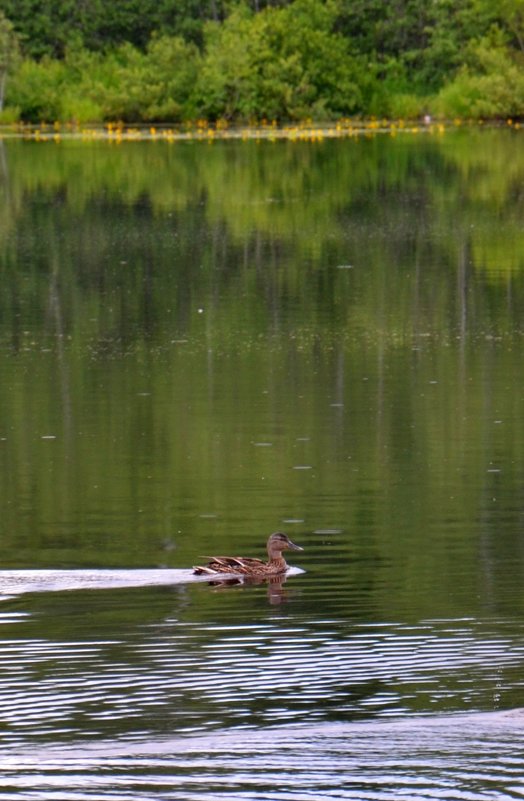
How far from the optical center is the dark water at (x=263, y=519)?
7.72 m

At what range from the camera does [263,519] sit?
40.3 feet

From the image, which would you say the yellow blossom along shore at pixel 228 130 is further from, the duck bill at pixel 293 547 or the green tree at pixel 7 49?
the duck bill at pixel 293 547

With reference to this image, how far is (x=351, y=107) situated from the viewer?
252 feet

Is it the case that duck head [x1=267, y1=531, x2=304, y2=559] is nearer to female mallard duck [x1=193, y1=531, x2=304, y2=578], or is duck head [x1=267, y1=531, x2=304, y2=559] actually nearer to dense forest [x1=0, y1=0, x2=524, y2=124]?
female mallard duck [x1=193, y1=531, x2=304, y2=578]

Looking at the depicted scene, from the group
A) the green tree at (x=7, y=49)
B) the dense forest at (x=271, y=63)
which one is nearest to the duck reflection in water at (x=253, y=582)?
the dense forest at (x=271, y=63)

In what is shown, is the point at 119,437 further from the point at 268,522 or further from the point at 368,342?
the point at 368,342

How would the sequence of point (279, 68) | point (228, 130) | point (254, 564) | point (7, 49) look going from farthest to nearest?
point (279, 68), point (228, 130), point (7, 49), point (254, 564)

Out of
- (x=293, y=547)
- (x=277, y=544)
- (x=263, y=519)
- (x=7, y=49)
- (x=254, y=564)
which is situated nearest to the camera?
(x=254, y=564)

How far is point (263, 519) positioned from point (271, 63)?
63411mm

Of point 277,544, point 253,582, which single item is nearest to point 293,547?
point 277,544

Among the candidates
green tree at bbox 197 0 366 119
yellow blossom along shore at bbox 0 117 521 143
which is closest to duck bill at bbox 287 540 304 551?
yellow blossom along shore at bbox 0 117 521 143

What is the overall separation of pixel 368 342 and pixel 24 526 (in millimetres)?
8360

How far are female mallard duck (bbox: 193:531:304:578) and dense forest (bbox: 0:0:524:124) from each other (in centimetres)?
6276

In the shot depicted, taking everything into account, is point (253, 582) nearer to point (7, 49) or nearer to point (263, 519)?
point (263, 519)
